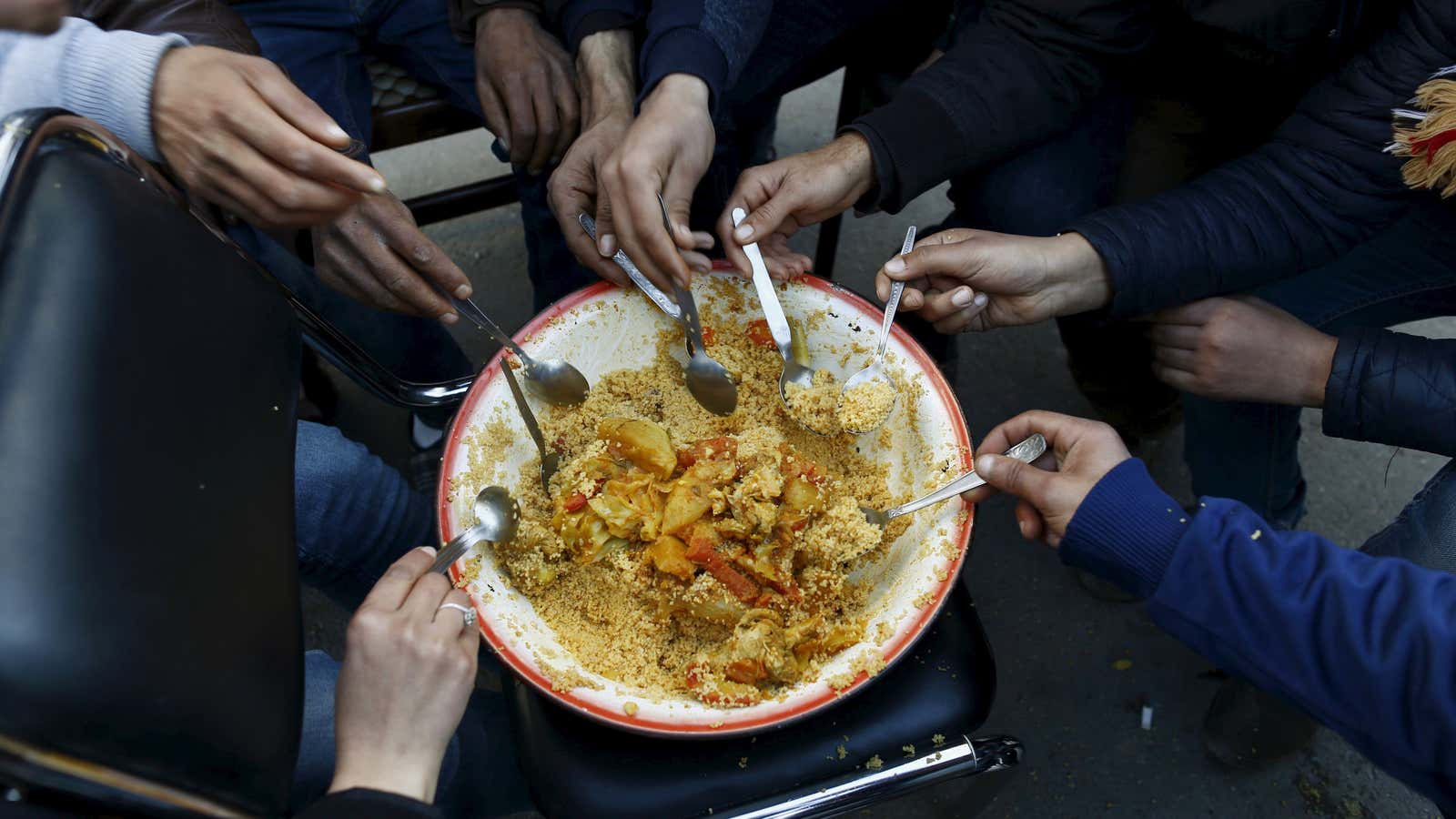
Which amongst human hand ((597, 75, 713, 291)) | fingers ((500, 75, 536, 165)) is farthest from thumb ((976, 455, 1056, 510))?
fingers ((500, 75, 536, 165))

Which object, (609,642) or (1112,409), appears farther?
(1112,409)

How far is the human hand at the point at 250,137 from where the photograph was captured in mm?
991

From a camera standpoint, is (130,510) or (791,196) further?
(791,196)

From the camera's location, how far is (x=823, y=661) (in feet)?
3.35

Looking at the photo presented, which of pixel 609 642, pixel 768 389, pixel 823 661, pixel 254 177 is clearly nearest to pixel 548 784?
pixel 609 642

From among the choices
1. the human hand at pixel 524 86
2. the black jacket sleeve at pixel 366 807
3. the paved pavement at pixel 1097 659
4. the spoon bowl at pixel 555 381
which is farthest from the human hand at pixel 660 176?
the paved pavement at pixel 1097 659

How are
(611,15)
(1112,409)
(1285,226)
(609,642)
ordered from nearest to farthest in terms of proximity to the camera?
(609,642) < (1285,226) < (611,15) < (1112,409)

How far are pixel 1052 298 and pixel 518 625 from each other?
976mm

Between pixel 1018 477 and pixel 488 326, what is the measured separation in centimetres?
79

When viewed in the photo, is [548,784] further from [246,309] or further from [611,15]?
[611,15]

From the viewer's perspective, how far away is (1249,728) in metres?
1.61

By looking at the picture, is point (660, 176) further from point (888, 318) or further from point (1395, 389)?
point (1395, 389)

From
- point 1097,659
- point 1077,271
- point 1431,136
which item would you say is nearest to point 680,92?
point 1077,271

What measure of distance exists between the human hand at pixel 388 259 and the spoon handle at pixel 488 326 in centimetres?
2
